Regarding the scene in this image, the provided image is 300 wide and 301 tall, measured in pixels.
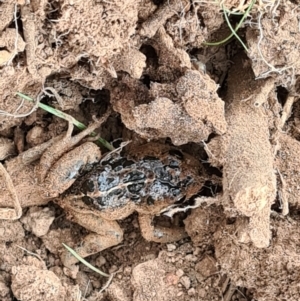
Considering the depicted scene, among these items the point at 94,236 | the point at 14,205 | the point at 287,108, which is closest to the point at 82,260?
the point at 94,236

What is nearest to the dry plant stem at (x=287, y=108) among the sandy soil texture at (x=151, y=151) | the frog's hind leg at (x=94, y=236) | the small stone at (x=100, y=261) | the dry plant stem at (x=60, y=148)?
the sandy soil texture at (x=151, y=151)

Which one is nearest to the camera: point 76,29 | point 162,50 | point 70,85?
point 76,29

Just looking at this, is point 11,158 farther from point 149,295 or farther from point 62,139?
point 149,295

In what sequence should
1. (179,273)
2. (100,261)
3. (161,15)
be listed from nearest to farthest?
(161,15) < (179,273) < (100,261)

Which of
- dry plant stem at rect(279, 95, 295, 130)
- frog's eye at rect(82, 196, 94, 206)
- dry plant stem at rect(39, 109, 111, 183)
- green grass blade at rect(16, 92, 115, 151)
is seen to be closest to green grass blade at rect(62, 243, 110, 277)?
frog's eye at rect(82, 196, 94, 206)

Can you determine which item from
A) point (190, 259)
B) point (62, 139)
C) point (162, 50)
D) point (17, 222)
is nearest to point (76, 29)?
point (162, 50)

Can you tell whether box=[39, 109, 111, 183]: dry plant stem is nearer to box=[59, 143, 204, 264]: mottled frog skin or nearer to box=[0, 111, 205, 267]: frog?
box=[0, 111, 205, 267]: frog

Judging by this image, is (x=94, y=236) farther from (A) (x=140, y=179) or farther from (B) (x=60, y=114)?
(B) (x=60, y=114)
